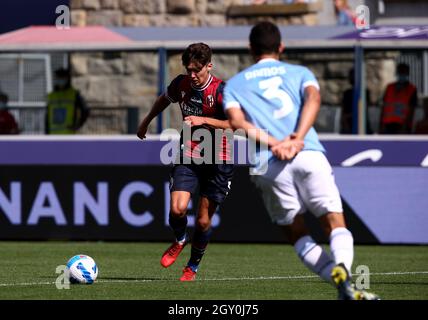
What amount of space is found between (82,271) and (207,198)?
1.46 meters

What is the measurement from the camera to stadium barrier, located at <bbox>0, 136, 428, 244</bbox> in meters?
17.2

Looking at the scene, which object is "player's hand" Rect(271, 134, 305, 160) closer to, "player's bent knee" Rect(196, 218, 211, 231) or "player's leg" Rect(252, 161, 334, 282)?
"player's leg" Rect(252, 161, 334, 282)

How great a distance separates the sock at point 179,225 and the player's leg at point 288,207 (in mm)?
2903

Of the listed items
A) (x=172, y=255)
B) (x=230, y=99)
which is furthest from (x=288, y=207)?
(x=172, y=255)

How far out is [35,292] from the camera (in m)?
10.6

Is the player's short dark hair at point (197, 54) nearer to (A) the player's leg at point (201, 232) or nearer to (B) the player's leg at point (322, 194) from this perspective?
(A) the player's leg at point (201, 232)

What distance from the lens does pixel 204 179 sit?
1222 centimetres

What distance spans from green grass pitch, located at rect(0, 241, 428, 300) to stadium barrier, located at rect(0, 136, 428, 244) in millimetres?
288

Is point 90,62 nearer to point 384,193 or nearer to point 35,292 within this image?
point 384,193

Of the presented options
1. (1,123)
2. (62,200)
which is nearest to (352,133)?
(62,200)

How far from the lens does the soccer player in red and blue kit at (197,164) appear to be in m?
12.0

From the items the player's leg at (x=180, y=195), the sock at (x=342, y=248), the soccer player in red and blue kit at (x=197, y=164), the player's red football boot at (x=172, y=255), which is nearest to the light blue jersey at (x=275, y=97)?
the sock at (x=342, y=248)

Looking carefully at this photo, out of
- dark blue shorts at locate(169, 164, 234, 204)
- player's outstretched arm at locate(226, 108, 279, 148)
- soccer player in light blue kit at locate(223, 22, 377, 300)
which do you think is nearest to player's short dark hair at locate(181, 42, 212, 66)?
dark blue shorts at locate(169, 164, 234, 204)
